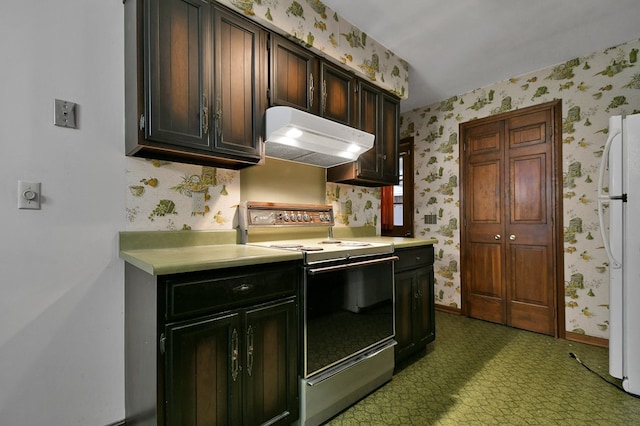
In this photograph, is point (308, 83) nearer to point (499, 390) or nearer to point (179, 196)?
point (179, 196)

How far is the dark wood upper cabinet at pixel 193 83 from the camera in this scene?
1.49 meters

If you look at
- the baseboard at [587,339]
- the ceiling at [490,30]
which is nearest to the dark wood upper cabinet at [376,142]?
the ceiling at [490,30]

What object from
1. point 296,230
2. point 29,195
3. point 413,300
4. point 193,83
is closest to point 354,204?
point 296,230

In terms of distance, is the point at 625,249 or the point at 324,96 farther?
the point at 324,96

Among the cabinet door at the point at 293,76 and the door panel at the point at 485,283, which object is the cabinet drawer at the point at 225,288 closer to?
the cabinet door at the point at 293,76

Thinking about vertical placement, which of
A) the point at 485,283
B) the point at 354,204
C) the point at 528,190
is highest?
the point at 528,190

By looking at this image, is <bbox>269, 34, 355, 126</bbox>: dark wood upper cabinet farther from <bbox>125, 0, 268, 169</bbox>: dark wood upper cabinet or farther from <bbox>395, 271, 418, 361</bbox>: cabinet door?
<bbox>395, 271, 418, 361</bbox>: cabinet door

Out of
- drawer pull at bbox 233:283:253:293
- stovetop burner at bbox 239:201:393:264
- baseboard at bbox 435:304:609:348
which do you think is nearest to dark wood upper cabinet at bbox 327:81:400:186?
stovetop burner at bbox 239:201:393:264

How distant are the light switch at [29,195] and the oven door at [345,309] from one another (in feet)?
4.29

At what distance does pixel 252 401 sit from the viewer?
1.43 metres

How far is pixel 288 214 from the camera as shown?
2293 mm

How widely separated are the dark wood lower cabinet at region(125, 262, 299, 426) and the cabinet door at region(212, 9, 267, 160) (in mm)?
771

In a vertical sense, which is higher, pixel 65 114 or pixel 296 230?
pixel 65 114

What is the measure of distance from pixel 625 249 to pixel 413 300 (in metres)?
1.36
